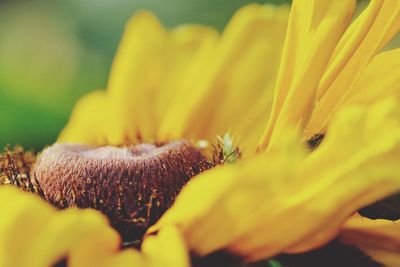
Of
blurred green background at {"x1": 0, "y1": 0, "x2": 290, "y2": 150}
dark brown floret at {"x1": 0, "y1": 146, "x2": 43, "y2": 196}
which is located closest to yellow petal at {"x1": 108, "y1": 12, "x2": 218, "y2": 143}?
dark brown floret at {"x1": 0, "y1": 146, "x2": 43, "y2": 196}

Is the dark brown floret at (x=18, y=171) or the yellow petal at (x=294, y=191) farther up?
the dark brown floret at (x=18, y=171)


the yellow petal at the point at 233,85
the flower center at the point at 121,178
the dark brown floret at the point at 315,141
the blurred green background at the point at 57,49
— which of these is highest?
the blurred green background at the point at 57,49

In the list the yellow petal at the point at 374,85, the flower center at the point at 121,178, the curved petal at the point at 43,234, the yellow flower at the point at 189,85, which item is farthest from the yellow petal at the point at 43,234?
the yellow flower at the point at 189,85

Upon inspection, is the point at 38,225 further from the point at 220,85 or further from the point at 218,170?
the point at 220,85

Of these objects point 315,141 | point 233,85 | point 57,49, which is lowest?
point 315,141

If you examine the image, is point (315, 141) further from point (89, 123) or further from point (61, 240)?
point (89, 123)

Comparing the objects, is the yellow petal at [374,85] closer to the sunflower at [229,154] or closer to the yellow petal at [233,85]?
the sunflower at [229,154]

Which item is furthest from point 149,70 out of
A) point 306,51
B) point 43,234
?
point 43,234

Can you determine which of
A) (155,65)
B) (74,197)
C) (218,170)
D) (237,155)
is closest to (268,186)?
(218,170)
